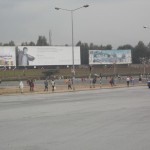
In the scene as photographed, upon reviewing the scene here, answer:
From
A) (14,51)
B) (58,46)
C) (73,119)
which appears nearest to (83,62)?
(58,46)

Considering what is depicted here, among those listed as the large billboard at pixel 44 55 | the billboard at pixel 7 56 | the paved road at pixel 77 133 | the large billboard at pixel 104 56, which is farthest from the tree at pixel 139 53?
the paved road at pixel 77 133

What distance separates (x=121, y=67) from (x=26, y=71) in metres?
34.1

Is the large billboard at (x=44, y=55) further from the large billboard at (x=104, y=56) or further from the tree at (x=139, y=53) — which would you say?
the tree at (x=139, y=53)

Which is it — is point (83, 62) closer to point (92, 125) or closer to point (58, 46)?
point (58, 46)

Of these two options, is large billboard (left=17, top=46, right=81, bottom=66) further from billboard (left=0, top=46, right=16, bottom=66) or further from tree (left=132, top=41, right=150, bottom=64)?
tree (left=132, top=41, right=150, bottom=64)

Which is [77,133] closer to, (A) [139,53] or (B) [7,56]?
(B) [7,56]

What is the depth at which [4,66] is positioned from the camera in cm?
11612

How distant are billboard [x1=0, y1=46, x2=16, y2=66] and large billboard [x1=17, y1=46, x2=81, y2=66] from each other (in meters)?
2.42

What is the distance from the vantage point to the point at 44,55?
398 ft

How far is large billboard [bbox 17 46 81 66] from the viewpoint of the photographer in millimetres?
118000

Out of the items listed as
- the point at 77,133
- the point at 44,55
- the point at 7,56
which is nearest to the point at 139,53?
the point at 44,55

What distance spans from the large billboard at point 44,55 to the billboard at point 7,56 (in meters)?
2.42

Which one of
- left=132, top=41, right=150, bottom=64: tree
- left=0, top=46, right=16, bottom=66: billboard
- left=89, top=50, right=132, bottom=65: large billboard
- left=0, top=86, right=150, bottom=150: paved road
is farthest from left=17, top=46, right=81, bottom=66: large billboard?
left=0, top=86, right=150, bottom=150: paved road

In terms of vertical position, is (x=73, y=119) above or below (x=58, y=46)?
below
